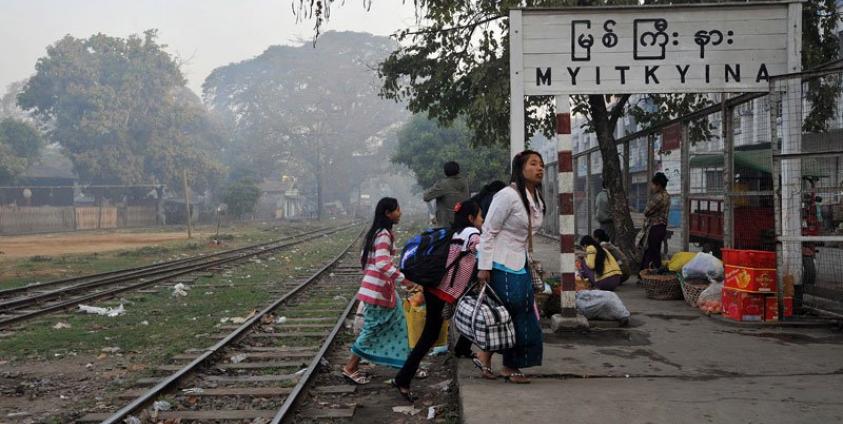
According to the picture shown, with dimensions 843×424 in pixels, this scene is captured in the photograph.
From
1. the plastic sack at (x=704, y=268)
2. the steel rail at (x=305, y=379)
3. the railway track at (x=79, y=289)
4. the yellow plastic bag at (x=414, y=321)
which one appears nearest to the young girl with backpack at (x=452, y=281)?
the steel rail at (x=305, y=379)

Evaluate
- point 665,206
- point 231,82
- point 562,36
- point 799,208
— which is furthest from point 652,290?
point 231,82

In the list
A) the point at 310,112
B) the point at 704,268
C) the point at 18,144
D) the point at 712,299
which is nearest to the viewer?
the point at 712,299

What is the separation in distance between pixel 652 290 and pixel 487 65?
4.95 meters

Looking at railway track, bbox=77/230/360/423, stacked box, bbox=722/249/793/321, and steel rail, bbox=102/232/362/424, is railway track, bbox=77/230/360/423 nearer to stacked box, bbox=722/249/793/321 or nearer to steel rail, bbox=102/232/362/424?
steel rail, bbox=102/232/362/424

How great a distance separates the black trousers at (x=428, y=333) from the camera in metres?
5.19

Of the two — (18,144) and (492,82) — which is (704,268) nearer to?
(492,82)

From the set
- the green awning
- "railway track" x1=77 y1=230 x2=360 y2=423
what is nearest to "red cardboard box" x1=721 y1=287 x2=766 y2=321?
the green awning

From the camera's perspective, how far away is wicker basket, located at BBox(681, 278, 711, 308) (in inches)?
313

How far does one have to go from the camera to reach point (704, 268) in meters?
7.87

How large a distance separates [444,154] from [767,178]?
73.0ft

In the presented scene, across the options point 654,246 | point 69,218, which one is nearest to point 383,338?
point 654,246

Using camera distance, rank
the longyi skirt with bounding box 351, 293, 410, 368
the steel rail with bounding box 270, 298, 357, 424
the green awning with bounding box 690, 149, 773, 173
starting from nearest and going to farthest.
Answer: the steel rail with bounding box 270, 298, 357, 424 < the longyi skirt with bounding box 351, 293, 410, 368 < the green awning with bounding box 690, 149, 773, 173

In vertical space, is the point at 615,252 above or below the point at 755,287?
above

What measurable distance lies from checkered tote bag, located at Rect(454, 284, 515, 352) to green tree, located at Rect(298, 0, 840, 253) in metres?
5.59
